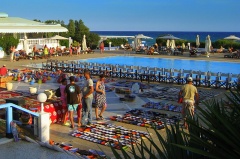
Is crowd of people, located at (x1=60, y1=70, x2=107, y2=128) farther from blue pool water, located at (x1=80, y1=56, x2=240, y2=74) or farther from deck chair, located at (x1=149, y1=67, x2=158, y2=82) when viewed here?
blue pool water, located at (x1=80, y1=56, x2=240, y2=74)

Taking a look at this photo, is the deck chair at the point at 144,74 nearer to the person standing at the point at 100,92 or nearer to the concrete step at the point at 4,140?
Answer: the person standing at the point at 100,92

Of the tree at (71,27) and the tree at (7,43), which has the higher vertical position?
the tree at (71,27)

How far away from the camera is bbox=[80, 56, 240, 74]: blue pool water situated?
23.5m

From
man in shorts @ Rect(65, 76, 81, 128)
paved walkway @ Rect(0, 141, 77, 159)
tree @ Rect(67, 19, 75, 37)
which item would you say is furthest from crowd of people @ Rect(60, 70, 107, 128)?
tree @ Rect(67, 19, 75, 37)

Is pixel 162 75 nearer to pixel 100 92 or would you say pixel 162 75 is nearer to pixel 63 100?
pixel 100 92

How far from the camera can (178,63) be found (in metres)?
25.8

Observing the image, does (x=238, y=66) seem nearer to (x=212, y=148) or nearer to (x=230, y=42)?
(x=230, y=42)

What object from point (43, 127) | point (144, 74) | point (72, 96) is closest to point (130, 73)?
point (144, 74)

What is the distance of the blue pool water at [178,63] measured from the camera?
2354cm

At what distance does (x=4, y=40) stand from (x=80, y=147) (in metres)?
23.4

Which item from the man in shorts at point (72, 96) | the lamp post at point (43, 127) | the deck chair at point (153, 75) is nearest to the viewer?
the lamp post at point (43, 127)

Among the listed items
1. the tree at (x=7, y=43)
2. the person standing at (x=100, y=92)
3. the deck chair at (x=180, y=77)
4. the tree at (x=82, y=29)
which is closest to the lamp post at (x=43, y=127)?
the person standing at (x=100, y=92)

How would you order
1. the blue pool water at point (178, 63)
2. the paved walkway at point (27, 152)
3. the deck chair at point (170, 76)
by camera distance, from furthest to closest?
the blue pool water at point (178, 63) → the deck chair at point (170, 76) → the paved walkway at point (27, 152)

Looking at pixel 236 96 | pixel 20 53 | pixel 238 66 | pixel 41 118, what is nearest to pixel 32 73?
pixel 20 53
